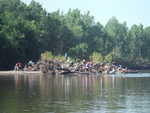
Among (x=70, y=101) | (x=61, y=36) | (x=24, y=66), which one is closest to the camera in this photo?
(x=70, y=101)

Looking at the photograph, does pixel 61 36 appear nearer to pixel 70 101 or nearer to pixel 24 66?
pixel 24 66

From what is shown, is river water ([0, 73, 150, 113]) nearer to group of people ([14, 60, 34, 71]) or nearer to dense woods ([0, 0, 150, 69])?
group of people ([14, 60, 34, 71])

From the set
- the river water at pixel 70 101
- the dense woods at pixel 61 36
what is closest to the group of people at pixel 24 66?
the dense woods at pixel 61 36

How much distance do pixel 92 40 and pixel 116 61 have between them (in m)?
8.81

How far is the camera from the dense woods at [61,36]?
101625 mm

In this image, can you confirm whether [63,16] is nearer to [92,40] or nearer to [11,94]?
[92,40]

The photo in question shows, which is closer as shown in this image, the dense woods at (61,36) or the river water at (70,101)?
the river water at (70,101)

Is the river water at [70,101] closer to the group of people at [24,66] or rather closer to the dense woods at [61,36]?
the group of people at [24,66]

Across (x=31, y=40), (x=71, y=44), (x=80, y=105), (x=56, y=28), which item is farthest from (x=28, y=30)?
(x=80, y=105)

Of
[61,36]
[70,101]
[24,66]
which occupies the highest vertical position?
[61,36]

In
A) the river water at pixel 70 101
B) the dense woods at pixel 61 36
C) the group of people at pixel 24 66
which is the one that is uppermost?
the dense woods at pixel 61 36

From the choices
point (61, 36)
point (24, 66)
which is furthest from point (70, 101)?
point (61, 36)

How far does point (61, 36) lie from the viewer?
428ft

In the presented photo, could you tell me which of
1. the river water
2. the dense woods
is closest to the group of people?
the dense woods
